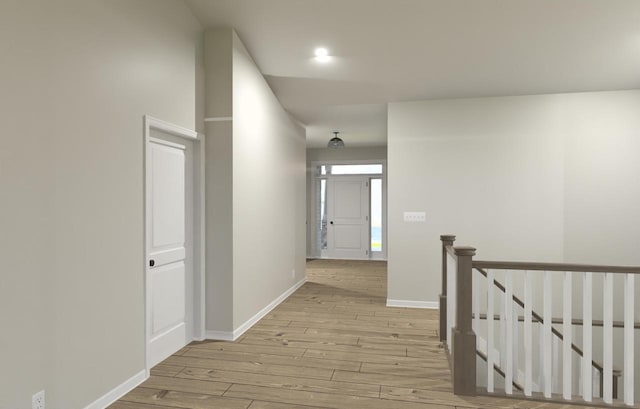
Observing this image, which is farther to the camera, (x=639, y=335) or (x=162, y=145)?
(x=639, y=335)

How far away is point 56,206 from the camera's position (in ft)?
7.09

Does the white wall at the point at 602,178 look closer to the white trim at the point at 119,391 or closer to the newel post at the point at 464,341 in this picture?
Answer: the newel post at the point at 464,341

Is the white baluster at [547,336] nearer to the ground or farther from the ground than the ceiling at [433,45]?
nearer to the ground

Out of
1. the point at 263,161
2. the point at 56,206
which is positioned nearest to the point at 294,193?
the point at 263,161

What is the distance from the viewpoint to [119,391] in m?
2.64

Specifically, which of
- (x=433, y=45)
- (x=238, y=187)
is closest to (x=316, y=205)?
(x=238, y=187)

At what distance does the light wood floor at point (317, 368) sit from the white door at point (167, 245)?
227 millimetres

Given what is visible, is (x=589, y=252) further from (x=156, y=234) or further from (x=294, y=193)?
(x=156, y=234)

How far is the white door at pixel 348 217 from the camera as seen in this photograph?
31.1 feet

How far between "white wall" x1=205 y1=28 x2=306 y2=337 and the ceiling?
0.33 metres

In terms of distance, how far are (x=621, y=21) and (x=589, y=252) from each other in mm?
2524

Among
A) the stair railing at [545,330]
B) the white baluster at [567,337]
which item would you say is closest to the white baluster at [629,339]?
the stair railing at [545,330]

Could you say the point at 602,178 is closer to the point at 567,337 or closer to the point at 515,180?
the point at 515,180

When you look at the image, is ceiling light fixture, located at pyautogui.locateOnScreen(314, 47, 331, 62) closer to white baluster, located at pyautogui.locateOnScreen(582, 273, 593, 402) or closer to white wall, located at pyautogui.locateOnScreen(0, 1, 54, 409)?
white wall, located at pyautogui.locateOnScreen(0, 1, 54, 409)
